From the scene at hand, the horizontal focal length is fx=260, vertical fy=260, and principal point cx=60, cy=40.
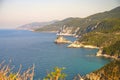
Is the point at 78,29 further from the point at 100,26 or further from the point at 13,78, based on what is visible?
the point at 13,78

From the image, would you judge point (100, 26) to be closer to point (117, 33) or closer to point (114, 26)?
point (114, 26)

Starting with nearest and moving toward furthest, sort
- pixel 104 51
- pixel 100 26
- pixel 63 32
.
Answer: pixel 104 51 < pixel 100 26 < pixel 63 32

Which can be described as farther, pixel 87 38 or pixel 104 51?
pixel 87 38

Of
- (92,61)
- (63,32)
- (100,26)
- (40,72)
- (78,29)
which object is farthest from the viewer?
(63,32)

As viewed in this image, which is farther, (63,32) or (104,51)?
(63,32)

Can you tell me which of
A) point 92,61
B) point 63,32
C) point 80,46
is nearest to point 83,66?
point 92,61

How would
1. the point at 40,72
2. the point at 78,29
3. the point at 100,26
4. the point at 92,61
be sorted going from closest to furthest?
the point at 40,72 < the point at 92,61 < the point at 100,26 < the point at 78,29

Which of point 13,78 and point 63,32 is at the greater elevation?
point 13,78

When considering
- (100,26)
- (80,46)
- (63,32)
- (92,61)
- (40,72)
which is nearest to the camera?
(40,72)

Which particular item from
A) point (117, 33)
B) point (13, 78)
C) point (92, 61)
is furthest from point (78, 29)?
point (13, 78)
